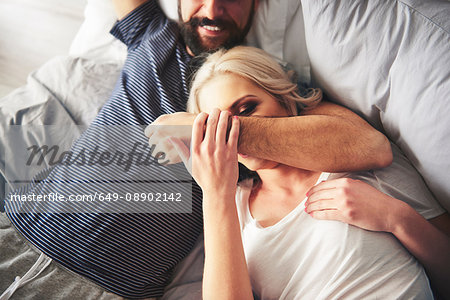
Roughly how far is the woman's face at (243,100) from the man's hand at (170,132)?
3.2 inches

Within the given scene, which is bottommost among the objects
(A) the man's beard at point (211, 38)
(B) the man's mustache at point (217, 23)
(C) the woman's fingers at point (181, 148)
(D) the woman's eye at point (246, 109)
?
(C) the woman's fingers at point (181, 148)

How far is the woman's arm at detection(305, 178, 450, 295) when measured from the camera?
1.98 ft

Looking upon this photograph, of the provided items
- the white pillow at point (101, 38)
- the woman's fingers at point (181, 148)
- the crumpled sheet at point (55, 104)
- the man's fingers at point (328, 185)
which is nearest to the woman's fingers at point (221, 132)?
the woman's fingers at point (181, 148)

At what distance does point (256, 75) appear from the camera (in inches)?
31.0

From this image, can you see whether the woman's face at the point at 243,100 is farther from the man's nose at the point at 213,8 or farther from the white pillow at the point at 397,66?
the man's nose at the point at 213,8

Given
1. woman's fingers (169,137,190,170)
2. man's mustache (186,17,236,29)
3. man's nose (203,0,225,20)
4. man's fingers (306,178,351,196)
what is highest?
man's nose (203,0,225,20)

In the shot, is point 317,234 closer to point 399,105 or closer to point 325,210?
point 325,210

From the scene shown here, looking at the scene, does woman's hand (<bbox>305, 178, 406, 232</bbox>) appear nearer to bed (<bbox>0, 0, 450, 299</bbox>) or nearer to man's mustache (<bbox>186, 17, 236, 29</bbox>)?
bed (<bbox>0, 0, 450, 299</bbox>)

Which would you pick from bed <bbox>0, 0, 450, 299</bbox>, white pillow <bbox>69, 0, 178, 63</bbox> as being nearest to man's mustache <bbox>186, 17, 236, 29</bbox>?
bed <bbox>0, 0, 450, 299</bbox>

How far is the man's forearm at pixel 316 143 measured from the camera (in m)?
0.68

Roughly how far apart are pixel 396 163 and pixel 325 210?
22cm

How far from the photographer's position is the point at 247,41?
1035mm

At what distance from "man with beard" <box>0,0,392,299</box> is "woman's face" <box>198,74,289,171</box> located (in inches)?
2.5

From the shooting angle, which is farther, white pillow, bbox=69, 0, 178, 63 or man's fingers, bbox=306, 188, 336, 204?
white pillow, bbox=69, 0, 178, 63
